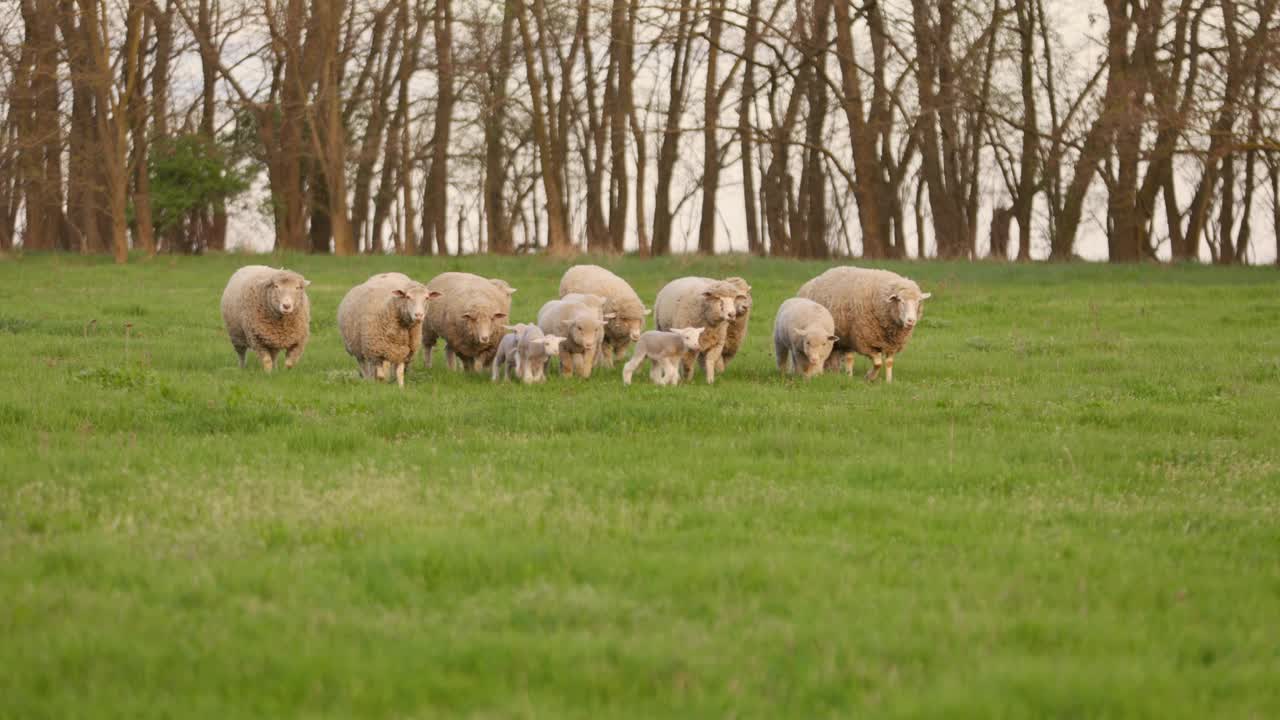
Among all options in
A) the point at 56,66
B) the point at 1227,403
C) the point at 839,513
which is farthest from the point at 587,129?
the point at 839,513

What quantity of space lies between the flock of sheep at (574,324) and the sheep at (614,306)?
0.03 m

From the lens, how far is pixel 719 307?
15242 mm

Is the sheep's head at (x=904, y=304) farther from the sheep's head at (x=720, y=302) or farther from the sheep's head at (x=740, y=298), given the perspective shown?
the sheep's head at (x=720, y=302)

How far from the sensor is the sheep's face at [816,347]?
15.3 m

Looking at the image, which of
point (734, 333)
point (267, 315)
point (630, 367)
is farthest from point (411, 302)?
point (734, 333)

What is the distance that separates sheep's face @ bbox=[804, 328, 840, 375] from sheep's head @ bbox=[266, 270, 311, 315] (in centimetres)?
579

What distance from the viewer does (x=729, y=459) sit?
9.73m

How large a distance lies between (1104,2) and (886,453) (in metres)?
28.6

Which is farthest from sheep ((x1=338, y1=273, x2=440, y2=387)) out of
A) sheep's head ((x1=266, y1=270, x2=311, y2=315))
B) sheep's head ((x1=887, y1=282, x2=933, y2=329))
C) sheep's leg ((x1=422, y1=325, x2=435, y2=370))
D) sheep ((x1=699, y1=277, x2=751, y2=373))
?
sheep's head ((x1=887, y1=282, x2=933, y2=329))

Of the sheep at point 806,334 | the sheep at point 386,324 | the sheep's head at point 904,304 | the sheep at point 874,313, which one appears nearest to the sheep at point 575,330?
the sheep at point 386,324

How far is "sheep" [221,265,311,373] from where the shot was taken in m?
15.8

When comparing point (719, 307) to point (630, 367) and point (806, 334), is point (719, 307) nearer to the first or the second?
point (806, 334)

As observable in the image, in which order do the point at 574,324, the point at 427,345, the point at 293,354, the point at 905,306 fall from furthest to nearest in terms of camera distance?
the point at 427,345
the point at 293,354
the point at 905,306
the point at 574,324

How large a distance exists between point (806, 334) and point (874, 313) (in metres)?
1.37
